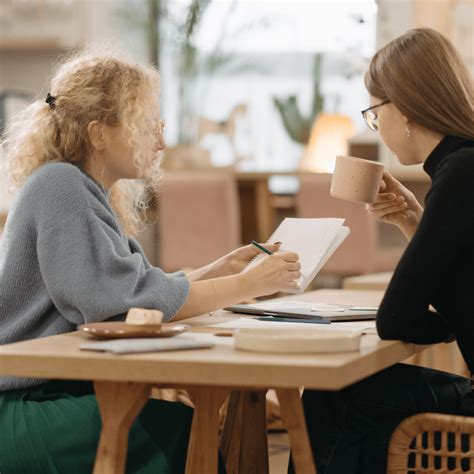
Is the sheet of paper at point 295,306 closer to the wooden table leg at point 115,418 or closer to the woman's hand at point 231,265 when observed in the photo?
the woman's hand at point 231,265

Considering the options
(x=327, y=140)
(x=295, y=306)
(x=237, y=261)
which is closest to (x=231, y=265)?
(x=237, y=261)

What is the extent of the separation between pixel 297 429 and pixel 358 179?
0.63m

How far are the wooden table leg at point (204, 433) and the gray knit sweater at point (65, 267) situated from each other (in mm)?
155

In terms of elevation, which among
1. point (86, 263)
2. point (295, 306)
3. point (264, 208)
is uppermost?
point (86, 263)

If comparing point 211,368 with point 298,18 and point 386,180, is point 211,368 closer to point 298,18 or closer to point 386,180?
point 386,180

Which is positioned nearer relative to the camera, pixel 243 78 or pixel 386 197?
pixel 386 197

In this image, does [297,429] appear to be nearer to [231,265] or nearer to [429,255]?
[429,255]

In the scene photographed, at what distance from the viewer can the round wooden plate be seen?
139cm

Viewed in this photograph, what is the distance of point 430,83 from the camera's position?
166 cm

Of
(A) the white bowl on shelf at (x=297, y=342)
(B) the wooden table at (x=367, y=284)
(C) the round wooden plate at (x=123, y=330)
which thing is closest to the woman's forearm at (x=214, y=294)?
(C) the round wooden plate at (x=123, y=330)

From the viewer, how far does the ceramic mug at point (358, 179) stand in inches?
73.1

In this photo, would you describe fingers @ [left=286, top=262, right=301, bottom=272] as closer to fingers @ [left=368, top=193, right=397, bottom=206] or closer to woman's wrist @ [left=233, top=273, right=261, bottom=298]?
woman's wrist @ [left=233, top=273, right=261, bottom=298]

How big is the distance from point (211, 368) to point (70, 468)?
0.43m

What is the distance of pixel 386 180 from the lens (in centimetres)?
207
